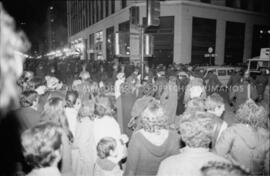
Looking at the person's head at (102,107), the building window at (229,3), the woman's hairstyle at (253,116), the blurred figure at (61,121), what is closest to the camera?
the woman's hairstyle at (253,116)

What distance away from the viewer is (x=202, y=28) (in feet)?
89.1

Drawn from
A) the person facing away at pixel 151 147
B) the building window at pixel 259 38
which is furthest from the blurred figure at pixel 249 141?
the building window at pixel 259 38

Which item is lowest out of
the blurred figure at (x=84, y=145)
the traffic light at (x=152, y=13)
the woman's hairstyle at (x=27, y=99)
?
the blurred figure at (x=84, y=145)

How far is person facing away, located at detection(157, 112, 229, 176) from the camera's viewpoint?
2.34 meters

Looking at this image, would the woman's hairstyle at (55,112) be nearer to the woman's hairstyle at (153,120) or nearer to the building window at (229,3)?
the woman's hairstyle at (153,120)

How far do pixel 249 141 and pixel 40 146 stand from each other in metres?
2.26

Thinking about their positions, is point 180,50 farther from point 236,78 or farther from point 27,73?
point 27,73

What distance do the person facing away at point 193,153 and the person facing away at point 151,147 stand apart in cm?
42

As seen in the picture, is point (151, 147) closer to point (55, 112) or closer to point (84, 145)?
point (84, 145)

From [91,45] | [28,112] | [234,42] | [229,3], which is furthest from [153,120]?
[91,45]

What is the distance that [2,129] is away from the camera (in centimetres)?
339

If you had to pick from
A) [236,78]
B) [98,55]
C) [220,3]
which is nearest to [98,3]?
[98,55]

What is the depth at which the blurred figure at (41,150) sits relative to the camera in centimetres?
234

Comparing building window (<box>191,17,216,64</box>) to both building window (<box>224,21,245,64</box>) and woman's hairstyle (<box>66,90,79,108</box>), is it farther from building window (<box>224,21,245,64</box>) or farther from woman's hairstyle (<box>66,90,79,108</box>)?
woman's hairstyle (<box>66,90,79,108</box>)
